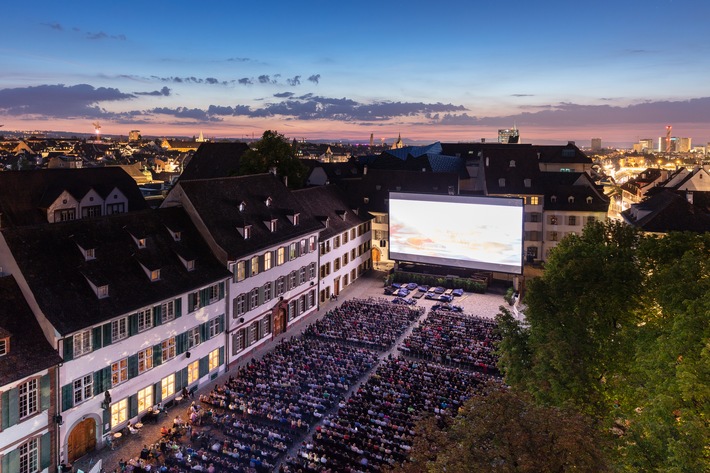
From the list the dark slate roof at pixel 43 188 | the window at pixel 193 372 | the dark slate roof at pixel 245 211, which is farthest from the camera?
the dark slate roof at pixel 43 188

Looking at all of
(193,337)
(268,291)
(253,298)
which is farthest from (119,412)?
(268,291)

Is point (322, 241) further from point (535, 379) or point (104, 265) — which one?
point (535, 379)

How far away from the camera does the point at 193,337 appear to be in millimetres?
38750

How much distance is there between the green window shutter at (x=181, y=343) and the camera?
121ft

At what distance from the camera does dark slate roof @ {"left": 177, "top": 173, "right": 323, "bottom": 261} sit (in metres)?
43.9

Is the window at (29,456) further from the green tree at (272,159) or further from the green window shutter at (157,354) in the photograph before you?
the green tree at (272,159)

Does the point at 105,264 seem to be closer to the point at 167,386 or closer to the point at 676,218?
the point at 167,386

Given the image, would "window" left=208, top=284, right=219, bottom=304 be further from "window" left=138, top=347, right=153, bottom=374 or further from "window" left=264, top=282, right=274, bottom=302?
"window" left=264, top=282, right=274, bottom=302

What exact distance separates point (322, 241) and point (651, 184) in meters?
75.6

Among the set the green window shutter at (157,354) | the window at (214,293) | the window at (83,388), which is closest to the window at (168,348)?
the green window shutter at (157,354)

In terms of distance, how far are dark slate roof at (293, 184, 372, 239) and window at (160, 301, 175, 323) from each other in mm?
25325

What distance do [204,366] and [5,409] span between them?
15.4 metres

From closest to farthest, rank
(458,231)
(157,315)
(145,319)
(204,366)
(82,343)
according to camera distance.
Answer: (82,343)
(145,319)
(157,315)
(204,366)
(458,231)

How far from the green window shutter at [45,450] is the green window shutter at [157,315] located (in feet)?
29.2
